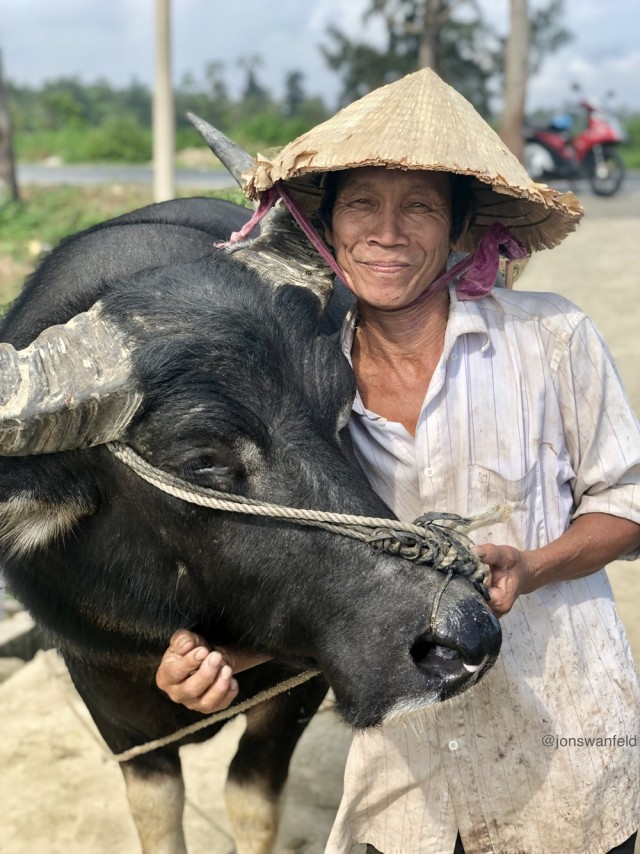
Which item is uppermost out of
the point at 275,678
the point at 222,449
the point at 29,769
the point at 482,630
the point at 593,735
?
the point at 222,449

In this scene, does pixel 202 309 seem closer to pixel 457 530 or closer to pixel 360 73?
pixel 457 530

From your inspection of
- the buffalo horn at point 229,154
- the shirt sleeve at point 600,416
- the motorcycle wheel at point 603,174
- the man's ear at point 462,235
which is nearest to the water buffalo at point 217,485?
the man's ear at point 462,235

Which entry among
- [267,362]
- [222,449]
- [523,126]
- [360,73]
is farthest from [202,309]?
[360,73]

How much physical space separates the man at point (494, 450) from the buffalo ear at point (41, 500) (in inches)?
15.2

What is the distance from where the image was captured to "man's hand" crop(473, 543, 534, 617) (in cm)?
200

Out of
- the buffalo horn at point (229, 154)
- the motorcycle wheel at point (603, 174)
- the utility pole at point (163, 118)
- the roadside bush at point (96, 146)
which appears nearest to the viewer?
the buffalo horn at point (229, 154)

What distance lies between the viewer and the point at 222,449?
2041 mm

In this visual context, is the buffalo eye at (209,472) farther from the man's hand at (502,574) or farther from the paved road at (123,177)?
the paved road at (123,177)

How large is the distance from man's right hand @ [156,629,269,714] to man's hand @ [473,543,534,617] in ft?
1.87

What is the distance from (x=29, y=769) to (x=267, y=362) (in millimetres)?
2544

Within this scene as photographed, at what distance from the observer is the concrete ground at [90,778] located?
11.8ft

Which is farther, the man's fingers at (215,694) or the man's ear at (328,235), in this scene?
the man's ear at (328,235)

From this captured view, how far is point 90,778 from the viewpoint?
390 cm

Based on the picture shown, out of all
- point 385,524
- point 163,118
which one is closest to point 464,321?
point 385,524
